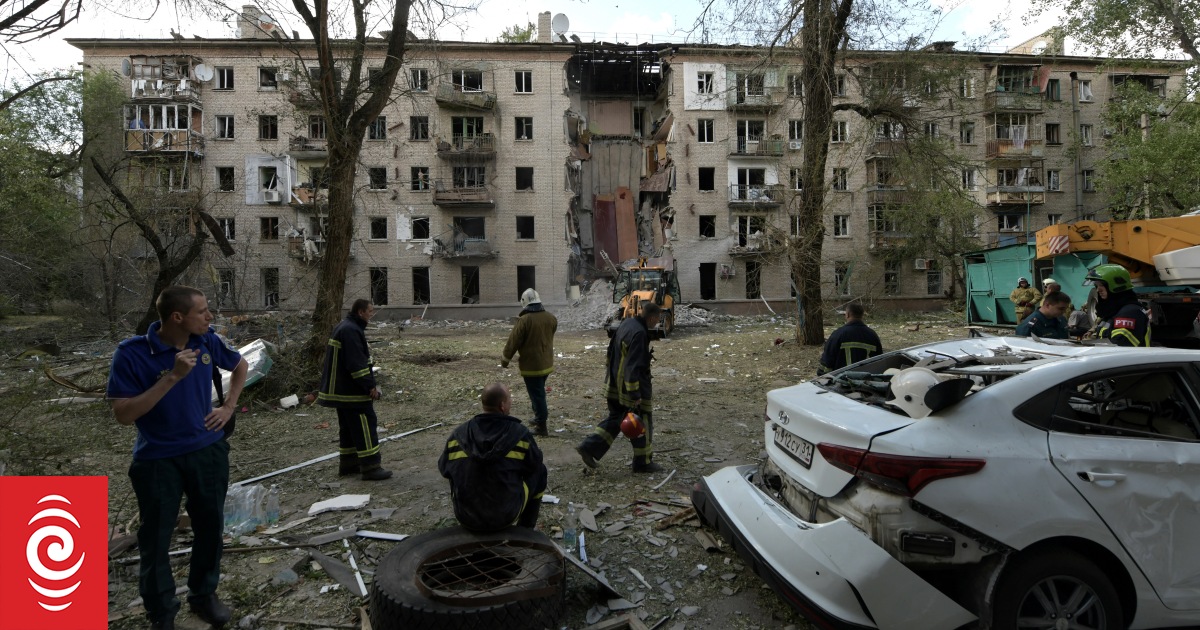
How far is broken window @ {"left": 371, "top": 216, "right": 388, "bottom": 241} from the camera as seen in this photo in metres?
33.8

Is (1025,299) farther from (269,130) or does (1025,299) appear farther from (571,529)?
(269,130)

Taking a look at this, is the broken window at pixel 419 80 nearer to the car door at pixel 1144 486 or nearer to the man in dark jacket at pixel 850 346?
the man in dark jacket at pixel 850 346

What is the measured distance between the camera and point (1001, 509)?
241cm

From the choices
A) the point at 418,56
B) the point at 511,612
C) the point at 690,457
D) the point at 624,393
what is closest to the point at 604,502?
the point at 624,393

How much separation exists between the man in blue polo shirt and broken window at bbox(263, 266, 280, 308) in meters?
32.7

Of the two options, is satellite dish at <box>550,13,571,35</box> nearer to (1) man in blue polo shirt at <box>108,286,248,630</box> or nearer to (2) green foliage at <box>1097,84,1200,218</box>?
(2) green foliage at <box>1097,84,1200,218</box>

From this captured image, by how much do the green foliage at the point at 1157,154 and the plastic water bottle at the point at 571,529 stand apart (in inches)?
957

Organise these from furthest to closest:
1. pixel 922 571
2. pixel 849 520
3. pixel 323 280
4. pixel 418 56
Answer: pixel 418 56
pixel 323 280
pixel 849 520
pixel 922 571

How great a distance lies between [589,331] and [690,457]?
19502mm

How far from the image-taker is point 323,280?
1004 centimetres

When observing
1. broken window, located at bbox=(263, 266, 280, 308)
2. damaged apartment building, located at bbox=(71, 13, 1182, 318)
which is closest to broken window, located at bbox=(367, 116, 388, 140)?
damaged apartment building, located at bbox=(71, 13, 1182, 318)

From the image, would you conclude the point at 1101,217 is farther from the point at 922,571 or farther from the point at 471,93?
the point at 922,571

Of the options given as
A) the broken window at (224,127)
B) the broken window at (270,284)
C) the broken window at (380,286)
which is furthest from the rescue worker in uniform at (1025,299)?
the broken window at (224,127)

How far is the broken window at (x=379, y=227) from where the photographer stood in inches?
1332
